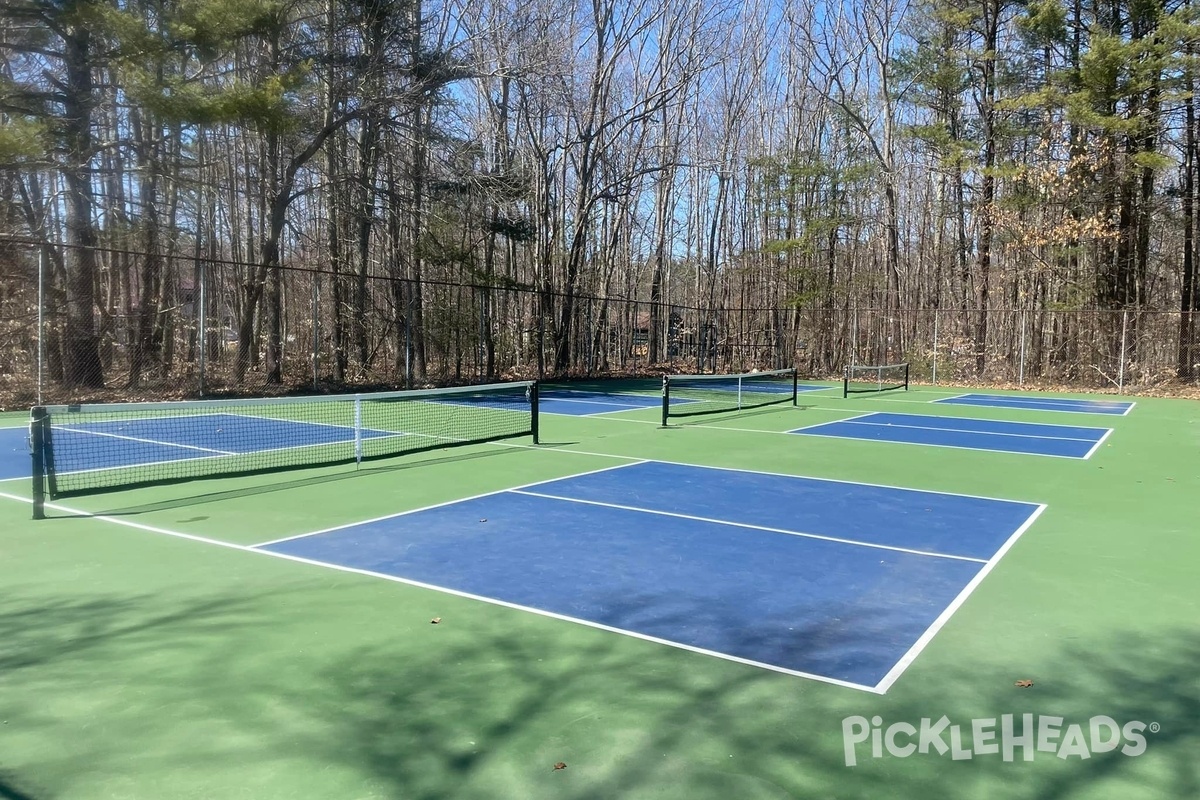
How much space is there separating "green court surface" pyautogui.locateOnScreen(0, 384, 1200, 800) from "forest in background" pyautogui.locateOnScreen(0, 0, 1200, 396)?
1090 centimetres

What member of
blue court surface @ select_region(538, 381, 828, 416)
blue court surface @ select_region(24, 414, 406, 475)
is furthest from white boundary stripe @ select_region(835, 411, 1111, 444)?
blue court surface @ select_region(24, 414, 406, 475)

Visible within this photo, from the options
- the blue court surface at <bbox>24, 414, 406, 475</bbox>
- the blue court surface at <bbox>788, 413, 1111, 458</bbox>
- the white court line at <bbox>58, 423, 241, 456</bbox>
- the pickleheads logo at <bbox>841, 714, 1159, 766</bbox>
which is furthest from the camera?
the blue court surface at <bbox>788, 413, 1111, 458</bbox>

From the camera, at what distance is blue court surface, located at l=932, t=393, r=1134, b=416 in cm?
1820

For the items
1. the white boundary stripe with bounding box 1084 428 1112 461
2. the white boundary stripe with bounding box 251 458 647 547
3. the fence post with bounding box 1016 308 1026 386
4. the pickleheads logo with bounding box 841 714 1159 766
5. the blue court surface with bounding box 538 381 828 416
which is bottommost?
the pickleheads logo with bounding box 841 714 1159 766

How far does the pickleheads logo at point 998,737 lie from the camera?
3143mm

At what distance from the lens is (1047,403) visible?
19.8m

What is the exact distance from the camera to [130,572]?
524 cm

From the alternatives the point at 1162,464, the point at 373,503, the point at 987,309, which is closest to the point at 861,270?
the point at 987,309

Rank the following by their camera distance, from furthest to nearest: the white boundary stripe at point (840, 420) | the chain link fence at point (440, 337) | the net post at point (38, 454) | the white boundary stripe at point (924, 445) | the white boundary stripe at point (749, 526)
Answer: the chain link fence at point (440, 337)
the white boundary stripe at point (840, 420)
the white boundary stripe at point (924, 445)
the net post at point (38, 454)
the white boundary stripe at point (749, 526)

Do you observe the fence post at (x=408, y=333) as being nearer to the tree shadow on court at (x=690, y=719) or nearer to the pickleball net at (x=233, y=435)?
the pickleball net at (x=233, y=435)

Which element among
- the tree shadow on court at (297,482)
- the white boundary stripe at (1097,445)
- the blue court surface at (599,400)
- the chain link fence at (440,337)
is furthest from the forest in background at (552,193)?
the white boundary stripe at (1097,445)

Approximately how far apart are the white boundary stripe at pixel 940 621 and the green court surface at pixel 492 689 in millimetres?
43

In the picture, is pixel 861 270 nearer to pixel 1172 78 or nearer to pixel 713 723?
pixel 1172 78

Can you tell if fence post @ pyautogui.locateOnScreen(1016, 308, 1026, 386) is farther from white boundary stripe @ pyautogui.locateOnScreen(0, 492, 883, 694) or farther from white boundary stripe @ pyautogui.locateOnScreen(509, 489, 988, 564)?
white boundary stripe @ pyautogui.locateOnScreen(0, 492, 883, 694)
